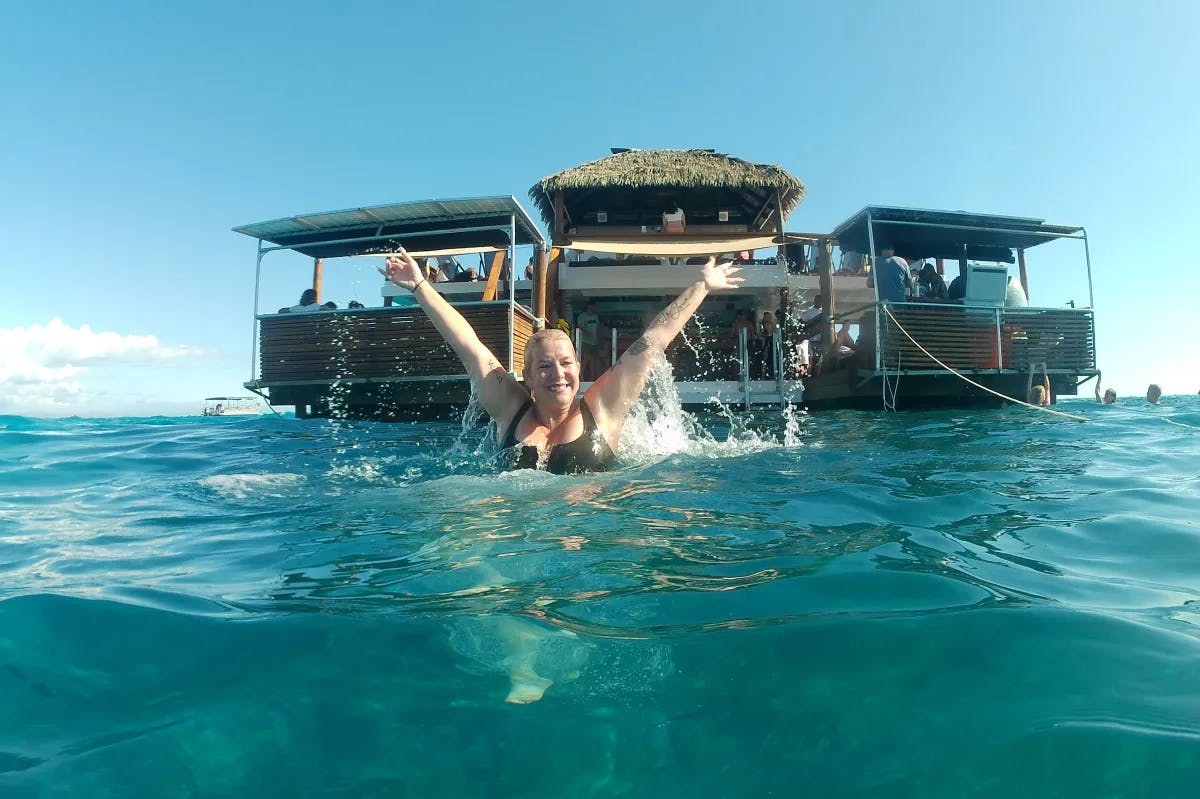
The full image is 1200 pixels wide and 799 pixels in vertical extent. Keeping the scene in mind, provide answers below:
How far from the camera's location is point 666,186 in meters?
13.7

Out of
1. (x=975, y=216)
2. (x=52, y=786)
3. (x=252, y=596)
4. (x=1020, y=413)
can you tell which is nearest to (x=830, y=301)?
(x=975, y=216)

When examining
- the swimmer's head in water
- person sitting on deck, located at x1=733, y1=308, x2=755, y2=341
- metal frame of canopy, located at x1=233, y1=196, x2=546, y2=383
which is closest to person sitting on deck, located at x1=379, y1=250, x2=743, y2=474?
the swimmer's head in water

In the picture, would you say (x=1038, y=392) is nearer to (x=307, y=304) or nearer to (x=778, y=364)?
(x=778, y=364)

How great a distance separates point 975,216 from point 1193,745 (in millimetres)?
12015

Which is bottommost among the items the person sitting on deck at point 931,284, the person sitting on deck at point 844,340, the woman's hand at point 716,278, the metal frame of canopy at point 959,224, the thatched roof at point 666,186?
the woman's hand at point 716,278

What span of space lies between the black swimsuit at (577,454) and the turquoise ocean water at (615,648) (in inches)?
18.3

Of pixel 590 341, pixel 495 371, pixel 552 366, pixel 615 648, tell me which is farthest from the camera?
pixel 590 341

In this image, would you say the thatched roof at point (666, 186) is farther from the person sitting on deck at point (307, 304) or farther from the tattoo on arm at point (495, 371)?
Result: the tattoo on arm at point (495, 371)

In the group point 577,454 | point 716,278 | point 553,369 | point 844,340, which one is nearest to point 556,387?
point 553,369

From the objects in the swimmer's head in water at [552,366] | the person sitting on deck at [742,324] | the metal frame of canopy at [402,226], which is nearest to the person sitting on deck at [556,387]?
the swimmer's head in water at [552,366]

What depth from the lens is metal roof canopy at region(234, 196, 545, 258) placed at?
1060 cm

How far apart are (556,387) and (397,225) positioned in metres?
9.01

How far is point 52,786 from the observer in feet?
3.88

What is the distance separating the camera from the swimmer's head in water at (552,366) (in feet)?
12.1
